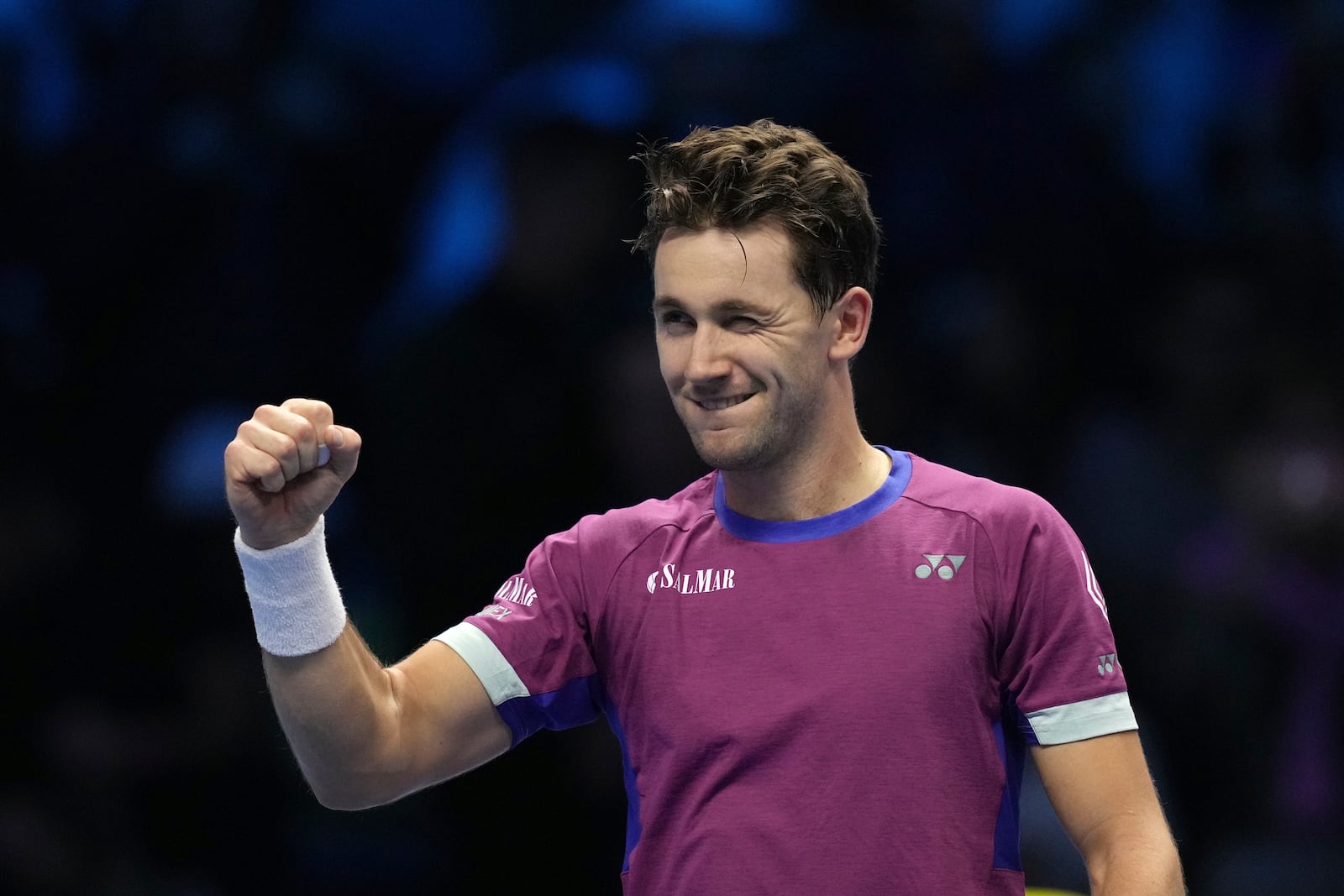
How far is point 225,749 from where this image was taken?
4938mm

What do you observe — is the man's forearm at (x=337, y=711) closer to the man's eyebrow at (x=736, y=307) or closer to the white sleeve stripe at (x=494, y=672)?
the white sleeve stripe at (x=494, y=672)

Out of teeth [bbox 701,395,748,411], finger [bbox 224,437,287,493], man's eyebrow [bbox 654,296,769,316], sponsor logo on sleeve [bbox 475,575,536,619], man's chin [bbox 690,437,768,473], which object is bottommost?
sponsor logo on sleeve [bbox 475,575,536,619]

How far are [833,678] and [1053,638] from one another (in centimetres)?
34

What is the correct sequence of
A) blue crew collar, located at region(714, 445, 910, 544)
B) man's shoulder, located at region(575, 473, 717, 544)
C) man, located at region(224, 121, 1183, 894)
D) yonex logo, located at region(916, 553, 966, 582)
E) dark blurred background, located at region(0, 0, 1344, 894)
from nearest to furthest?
man, located at region(224, 121, 1183, 894), yonex logo, located at region(916, 553, 966, 582), blue crew collar, located at region(714, 445, 910, 544), man's shoulder, located at region(575, 473, 717, 544), dark blurred background, located at region(0, 0, 1344, 894)

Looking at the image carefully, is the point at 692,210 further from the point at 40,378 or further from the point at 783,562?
the point at 40,378

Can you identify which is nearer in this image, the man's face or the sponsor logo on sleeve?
the man's face

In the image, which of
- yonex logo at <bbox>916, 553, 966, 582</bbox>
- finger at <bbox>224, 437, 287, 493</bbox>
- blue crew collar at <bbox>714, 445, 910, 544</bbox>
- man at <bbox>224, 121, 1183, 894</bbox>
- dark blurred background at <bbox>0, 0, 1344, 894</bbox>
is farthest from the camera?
dark blurred background at <bbox>0, 0, 1344, 894</bbox>

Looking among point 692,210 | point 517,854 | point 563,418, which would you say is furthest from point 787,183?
point 517,854

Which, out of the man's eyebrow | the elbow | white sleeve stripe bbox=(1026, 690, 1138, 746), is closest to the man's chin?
the man's eyebrow

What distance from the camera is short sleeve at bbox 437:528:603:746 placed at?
104 inches

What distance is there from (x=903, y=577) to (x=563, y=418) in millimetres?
2566

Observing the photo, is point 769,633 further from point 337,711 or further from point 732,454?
point 337,711

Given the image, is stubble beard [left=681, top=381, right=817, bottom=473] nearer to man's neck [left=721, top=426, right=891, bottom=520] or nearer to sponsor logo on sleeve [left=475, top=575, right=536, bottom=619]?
man's neck [left=721, top=426, right=891, bottom=520]

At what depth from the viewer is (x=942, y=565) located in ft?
8.31
